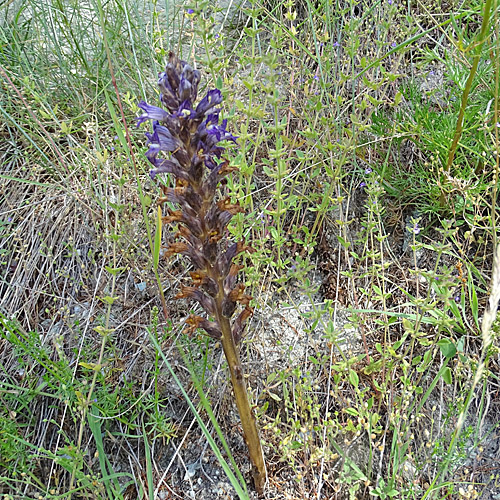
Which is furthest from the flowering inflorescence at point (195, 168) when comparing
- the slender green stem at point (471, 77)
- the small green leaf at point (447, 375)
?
the slender green stem at point (471, 77)

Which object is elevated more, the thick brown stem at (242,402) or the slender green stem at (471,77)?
the slender green stem at (471,77)

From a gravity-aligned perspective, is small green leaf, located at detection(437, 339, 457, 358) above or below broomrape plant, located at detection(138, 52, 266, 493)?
below

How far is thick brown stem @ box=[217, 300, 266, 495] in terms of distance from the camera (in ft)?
5.70

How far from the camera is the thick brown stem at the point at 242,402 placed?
1738 millimetres

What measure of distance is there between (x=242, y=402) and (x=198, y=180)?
88cm

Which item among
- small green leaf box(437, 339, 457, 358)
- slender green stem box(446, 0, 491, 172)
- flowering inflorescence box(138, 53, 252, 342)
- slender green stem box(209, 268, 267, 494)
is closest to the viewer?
flowering inflorescence box(138, 53, 252, 342)

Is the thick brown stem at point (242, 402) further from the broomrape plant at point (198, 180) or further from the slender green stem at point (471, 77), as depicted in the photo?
the slender green stem at point (471, 77)

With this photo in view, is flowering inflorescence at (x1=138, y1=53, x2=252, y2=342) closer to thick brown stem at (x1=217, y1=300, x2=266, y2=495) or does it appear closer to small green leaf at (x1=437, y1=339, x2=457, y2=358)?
thick brown stem at (x1=217, y1=300, x2=266, y2=495)

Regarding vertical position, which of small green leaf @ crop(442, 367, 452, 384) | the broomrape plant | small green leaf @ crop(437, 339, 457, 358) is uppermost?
the broomrape plant

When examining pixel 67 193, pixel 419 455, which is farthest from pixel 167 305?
pixel 419 455

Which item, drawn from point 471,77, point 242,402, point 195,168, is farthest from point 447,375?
point 195,168

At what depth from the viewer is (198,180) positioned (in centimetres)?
152

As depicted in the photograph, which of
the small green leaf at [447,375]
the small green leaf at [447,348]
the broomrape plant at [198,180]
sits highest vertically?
the broomrape plant at [198,180]

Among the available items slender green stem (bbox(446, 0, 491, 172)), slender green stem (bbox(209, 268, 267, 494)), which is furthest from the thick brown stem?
slender green stem (bbox(446, 0, 491, 172))
